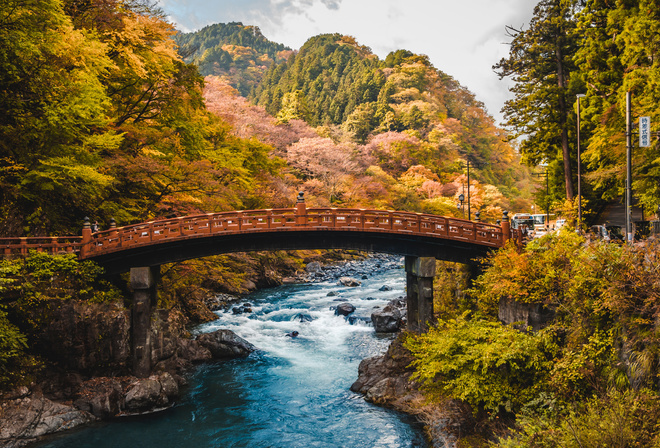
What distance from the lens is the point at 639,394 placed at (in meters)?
9.85

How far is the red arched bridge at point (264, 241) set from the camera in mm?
18781

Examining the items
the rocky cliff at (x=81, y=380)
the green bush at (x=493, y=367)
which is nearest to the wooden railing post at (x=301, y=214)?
the rocky cliff at (x=81, y=380)

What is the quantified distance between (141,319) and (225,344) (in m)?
5.48

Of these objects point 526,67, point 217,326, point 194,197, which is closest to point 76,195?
point 194,197

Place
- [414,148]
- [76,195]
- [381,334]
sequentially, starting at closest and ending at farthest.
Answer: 1. [76,195]
2. [381,334]
3. [414,148]

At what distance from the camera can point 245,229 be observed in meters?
20.0

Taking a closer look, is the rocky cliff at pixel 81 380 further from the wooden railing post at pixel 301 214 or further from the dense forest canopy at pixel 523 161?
the wooden railing post at pixel 301 214

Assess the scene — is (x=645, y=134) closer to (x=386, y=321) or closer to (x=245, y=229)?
(x=245, y=229)

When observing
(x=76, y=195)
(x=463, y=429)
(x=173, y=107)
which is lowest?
(x=463, y=429)

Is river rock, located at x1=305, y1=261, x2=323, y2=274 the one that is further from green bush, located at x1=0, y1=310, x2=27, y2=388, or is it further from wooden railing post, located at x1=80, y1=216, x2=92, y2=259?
green bush, located at x1=0, y1=310, x2=27, y2=388

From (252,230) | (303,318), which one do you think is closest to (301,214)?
(252,230)

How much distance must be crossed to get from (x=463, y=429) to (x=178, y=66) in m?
22.3

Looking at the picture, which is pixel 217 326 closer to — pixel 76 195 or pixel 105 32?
pixel 76 195

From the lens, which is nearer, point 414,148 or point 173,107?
point 173,107
